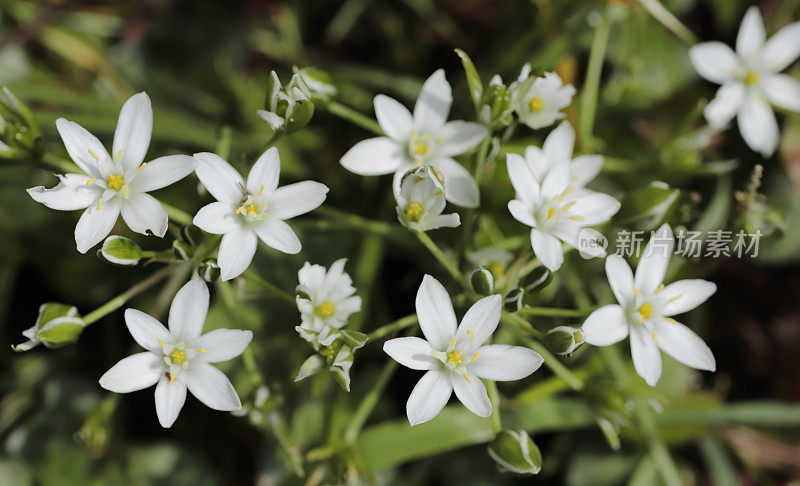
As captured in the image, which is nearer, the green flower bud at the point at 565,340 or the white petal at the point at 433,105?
the green flower bud at the point at 565,340

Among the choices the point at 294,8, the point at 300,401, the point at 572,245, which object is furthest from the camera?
the point at 294,8

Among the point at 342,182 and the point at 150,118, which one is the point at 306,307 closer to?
the point at 150,118

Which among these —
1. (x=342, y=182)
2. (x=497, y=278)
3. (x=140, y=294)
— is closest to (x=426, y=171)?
(x=497, y=278)

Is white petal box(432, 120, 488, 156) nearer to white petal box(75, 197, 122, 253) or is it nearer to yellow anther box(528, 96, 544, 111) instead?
yellow anther box(528, 96, 544, 111)

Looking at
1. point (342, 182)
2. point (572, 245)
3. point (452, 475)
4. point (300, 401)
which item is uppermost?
point (572, 245)

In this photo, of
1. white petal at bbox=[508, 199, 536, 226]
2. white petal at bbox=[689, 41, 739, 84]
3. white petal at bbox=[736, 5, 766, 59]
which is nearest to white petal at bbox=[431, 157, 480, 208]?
white petal at bbox=[508, 199, 536, 226]

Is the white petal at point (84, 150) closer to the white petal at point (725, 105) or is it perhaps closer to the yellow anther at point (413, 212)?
the yellow anther at point (413, 212)

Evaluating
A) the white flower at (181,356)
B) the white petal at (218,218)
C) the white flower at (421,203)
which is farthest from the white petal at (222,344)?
the white flower at (421,203)
